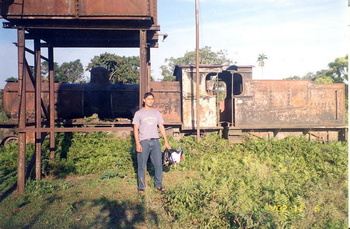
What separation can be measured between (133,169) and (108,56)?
78.9 feet

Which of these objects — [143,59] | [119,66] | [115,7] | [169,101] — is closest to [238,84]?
[169,101]

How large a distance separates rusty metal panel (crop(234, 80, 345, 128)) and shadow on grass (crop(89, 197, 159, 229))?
22.0 ft

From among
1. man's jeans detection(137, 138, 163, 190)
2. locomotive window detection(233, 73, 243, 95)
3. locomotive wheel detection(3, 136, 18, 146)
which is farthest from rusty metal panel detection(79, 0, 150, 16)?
locomotive wheel detection(3, 136, 18, 146)

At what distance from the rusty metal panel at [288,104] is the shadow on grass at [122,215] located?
6.72m

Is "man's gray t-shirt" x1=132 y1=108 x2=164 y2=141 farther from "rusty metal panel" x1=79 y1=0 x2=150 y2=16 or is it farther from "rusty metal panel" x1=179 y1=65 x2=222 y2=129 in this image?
"rusty metal panel" x1=179 y1=65 x2=222 y2=129

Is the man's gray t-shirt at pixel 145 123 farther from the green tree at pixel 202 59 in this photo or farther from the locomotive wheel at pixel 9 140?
the green tree at pixel 202 59

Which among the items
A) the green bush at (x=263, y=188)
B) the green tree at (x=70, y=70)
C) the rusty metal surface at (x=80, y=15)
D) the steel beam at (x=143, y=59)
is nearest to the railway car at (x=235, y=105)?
the green bush at (x=263, y=188)

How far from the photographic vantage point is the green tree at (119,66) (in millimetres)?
27906

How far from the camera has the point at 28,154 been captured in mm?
8562

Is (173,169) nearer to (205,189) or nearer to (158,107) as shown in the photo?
(205,189)

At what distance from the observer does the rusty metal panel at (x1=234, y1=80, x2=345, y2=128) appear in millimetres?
10664

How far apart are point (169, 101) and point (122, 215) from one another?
6817 mm

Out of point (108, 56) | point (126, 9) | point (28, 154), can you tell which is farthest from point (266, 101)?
point (108, 56)

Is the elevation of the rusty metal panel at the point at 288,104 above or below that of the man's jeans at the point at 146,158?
above
